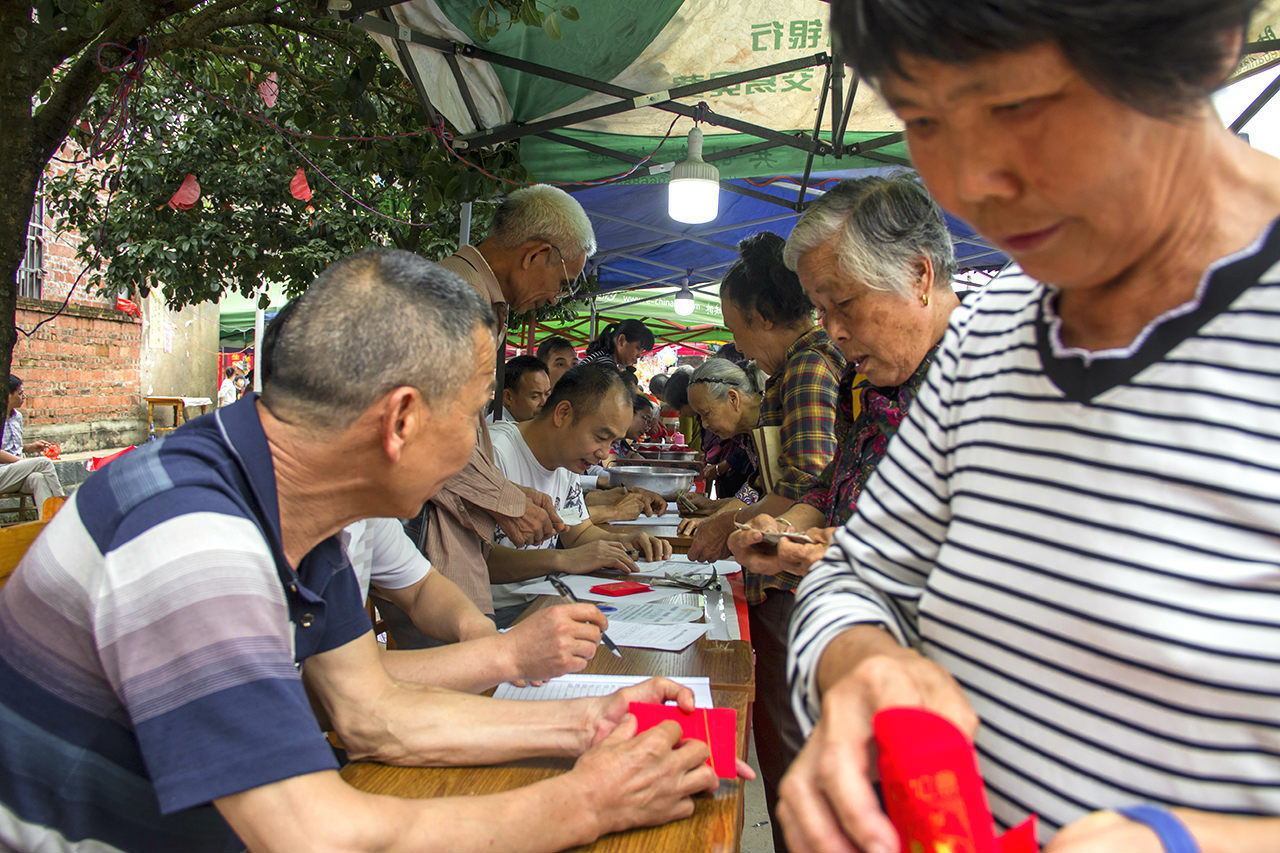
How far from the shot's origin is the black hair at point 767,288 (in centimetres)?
322

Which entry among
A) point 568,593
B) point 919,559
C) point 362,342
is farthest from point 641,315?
point 919,559

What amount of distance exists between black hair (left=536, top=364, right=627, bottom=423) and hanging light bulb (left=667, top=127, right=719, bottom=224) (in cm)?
113

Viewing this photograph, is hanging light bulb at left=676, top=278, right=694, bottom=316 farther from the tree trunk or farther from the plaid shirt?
the tree trunk

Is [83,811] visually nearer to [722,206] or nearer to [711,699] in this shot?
[711,699]

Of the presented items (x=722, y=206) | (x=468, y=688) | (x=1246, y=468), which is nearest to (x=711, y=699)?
(x=468, y=688)

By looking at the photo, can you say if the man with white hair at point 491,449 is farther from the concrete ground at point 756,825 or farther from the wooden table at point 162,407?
the wooden table at point 162,407

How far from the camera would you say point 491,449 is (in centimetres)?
308

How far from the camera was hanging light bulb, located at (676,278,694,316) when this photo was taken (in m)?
10.1

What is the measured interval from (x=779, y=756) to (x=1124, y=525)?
94.5 inches

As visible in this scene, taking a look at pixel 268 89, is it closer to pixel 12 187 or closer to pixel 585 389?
pixel 12 187

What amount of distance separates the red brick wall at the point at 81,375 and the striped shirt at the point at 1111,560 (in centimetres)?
1152

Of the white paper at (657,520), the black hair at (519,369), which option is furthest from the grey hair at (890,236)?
the black hair at (519,369)

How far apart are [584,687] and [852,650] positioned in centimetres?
112

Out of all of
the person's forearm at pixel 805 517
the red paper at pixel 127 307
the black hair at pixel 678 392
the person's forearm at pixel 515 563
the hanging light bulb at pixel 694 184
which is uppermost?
the hanging light bulb at pixel 694 184
